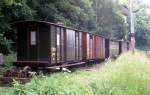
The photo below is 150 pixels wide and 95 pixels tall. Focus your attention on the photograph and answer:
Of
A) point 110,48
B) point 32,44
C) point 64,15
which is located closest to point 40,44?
point 32,44

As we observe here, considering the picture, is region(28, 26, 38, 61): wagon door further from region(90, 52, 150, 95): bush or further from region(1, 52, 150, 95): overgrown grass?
region(90, 52, 150, 95): bush

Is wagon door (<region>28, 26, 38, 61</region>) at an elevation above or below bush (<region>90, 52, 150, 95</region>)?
above

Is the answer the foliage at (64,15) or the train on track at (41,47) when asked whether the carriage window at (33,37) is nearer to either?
the train on track at (41,47)

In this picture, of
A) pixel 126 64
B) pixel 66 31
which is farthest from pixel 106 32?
pixel 126 64

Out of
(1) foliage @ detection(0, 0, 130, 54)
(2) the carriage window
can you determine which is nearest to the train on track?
(2) the carriage window

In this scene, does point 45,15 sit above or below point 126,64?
above

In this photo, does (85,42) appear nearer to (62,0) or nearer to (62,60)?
(62,60)

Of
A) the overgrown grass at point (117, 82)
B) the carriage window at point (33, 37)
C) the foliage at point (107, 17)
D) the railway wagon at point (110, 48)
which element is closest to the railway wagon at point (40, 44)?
the carriage window at point (33, 37)

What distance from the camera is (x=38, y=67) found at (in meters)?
17.6

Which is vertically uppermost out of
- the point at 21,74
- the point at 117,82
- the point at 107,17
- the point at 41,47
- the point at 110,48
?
the point at 107,17

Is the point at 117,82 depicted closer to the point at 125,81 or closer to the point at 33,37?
the point at 125,81

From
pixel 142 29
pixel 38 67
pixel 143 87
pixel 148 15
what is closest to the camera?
pixel 143 87

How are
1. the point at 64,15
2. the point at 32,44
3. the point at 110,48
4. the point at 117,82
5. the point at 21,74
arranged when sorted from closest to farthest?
the point at 117,82
the point at 21,74
the point at 32,44
the point at 110,48
the point at 64,15

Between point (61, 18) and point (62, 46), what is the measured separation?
47.6ft
